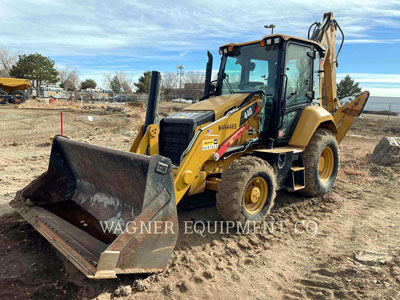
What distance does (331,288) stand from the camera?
10.6 feet

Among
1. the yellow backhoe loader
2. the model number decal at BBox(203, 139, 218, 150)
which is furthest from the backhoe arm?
the model number decal at BBox(203, 139, 218, 150)

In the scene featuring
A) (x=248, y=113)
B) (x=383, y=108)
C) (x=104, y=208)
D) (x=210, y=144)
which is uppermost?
(x=383, y=108)

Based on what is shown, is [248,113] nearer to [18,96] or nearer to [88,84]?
[18,96]

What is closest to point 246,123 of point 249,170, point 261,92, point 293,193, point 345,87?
point 261,92

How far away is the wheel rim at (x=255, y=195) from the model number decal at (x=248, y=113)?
957 mm

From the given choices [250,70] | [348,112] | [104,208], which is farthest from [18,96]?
[348,112]

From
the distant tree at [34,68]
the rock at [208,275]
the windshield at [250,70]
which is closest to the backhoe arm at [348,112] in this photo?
the windshield at [250,70]

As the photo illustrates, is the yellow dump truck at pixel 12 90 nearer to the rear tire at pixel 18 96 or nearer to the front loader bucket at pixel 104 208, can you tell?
the rear tire at pixel 18 96

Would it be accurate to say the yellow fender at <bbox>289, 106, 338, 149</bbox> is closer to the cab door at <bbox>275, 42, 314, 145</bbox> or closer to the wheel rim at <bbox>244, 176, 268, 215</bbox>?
the cab door at <bbox>275, 42, 314, 145</bbox>

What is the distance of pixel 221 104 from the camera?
16.1 feet

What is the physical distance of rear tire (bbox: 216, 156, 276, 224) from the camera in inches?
162

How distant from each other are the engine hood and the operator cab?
0.40m

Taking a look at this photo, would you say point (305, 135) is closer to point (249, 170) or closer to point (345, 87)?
point (249, 170)

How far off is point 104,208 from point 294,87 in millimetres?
3789
